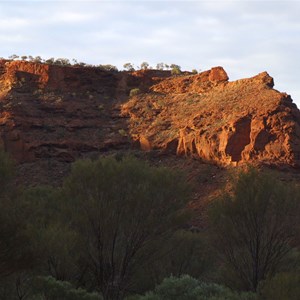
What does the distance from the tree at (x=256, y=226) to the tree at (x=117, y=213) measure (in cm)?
347

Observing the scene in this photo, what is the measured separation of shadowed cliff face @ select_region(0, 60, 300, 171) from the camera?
2138 inches

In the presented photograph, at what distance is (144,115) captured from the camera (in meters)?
67.6

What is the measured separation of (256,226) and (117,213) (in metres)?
6.53

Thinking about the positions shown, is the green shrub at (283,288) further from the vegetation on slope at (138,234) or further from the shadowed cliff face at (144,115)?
the shadowed cliff face at (144,115)

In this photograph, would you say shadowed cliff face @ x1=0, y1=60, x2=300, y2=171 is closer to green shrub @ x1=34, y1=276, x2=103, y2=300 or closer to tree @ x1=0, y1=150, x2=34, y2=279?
green shrub @ x1=34, y1=276, x2=103, y2=300

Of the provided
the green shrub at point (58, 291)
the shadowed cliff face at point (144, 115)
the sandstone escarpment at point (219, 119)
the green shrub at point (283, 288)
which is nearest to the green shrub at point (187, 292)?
the green shrub at point (283, 288)

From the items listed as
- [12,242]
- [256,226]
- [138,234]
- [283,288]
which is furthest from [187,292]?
[256,226]

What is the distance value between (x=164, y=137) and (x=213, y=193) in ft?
39.1

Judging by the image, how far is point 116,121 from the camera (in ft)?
223

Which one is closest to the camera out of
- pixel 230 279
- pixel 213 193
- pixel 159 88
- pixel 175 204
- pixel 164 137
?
pixel 175 204

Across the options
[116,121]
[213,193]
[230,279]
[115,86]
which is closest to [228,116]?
[213,193]

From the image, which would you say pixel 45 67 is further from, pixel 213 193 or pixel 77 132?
pixel 213 193

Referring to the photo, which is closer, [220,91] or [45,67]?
[220,91]

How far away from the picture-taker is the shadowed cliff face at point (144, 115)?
5431cm
